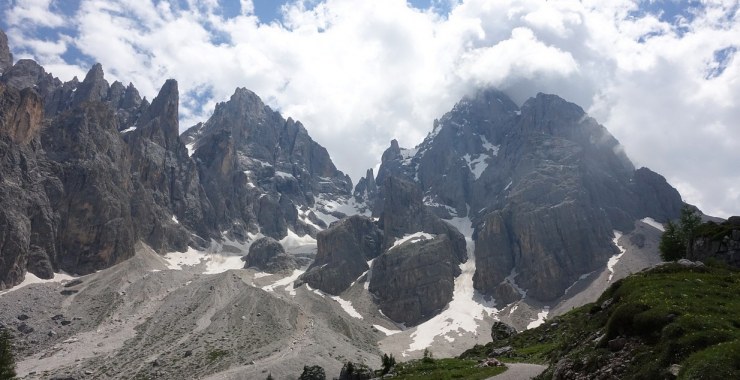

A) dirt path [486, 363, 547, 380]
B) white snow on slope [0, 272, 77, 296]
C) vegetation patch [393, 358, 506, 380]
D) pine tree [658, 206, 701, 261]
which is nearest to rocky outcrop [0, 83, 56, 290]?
white snow on slope [0, 272, 77, 296]

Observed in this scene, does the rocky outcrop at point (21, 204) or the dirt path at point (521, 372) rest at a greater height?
the rocky outcrop at point (21, 204)

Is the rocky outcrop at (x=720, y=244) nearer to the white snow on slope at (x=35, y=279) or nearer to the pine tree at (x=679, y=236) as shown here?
the pine tree at (x=679, y=236)

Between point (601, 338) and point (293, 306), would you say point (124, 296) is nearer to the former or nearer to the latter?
point (293, 306)

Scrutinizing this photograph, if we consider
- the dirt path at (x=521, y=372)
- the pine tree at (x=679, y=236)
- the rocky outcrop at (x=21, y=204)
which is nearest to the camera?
the dirt path at (x=521, y=372)

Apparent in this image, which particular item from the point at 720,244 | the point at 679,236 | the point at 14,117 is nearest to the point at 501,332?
the point at 679,236

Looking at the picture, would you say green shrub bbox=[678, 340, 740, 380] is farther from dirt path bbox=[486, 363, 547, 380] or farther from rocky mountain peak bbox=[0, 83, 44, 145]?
rocky mountain peak bbox=[0, 83, 44, 145]

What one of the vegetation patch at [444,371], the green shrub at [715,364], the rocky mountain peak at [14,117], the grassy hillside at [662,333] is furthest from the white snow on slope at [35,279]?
the green shrub at [715,364]

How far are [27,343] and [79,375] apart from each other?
36.3 meters

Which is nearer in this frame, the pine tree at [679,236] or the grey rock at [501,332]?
the pine tree at [679,236]

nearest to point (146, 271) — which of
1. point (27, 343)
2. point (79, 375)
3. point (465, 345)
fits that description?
point (27, 343)

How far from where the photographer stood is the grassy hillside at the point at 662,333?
60.2 ft

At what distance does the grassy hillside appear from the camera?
18.3 m

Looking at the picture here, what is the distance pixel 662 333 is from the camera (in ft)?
70.2

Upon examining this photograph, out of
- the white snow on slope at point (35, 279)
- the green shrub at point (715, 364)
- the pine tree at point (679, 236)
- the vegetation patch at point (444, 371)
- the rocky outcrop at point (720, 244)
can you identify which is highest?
A: the pine tree at point (679, 236)
